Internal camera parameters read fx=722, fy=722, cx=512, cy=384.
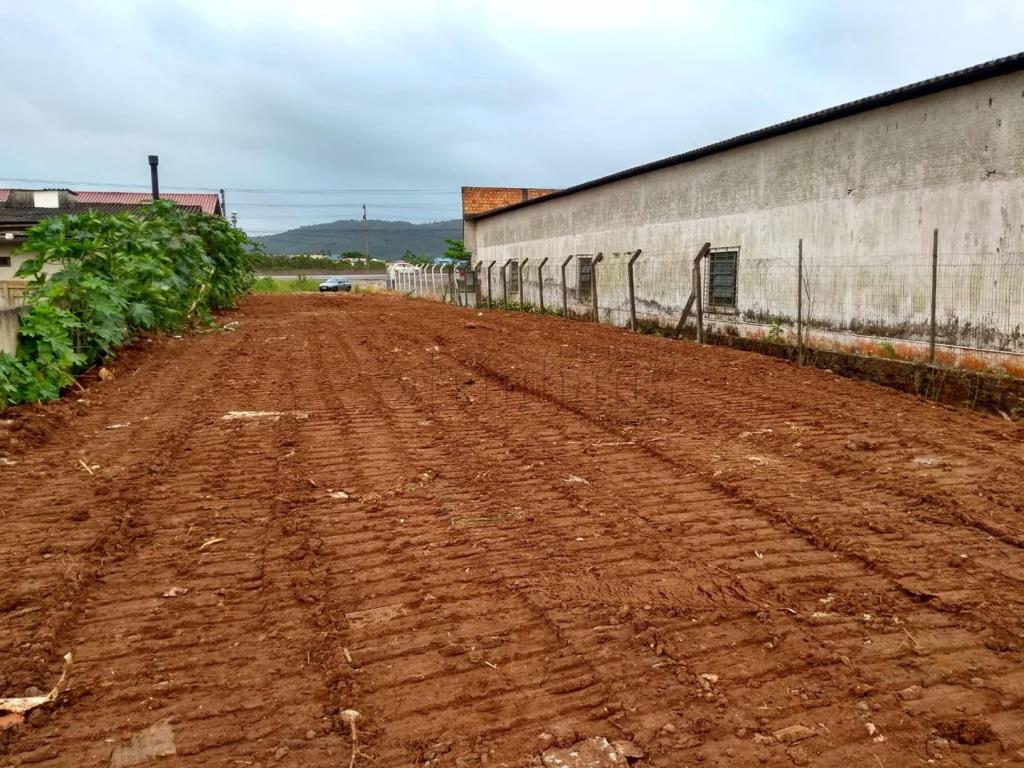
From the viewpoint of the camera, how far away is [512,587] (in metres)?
3.26

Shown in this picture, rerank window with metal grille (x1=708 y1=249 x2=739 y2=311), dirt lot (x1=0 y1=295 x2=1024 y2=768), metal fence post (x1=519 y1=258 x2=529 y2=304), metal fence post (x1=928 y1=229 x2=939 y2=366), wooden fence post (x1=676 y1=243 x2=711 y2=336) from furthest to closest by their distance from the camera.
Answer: metal fence post (x1=519 y1=258 x2=529 y2=304) → window with metal grille (x1=708 y1=249 x2=739 y2=311) → wooden fence post (x1=676 y1=243 x2=711 y2=336) → metal fence post (x1=928 y1=229 x2=939 y2=366) → dirt lot (x1=0 y1=295 x2=1024 y2=768)

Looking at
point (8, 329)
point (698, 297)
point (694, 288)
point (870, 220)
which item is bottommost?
point (8, 329)

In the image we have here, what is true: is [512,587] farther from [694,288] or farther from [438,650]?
[694,288]

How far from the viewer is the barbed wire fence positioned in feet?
27.8

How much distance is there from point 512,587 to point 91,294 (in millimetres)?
8621

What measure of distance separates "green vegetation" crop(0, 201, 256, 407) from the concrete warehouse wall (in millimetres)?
10235

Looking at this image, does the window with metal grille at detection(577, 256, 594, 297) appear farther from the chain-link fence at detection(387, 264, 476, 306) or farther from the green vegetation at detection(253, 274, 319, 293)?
the green vegetation at detection(253, 274, 319, 293)

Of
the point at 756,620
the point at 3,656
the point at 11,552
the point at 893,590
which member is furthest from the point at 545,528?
the point at 11,552

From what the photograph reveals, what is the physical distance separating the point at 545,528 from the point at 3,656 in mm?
2446

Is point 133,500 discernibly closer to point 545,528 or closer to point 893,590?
point 545,528

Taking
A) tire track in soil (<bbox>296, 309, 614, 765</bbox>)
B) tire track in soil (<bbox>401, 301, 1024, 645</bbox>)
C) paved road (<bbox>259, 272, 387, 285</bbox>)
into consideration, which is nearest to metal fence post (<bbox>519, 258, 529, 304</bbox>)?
tire track in soil (<bbox>401, 301, 1024, 645</bbox>)

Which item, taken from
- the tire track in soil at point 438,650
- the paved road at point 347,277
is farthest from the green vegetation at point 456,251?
the tire track in soil at point 438,650

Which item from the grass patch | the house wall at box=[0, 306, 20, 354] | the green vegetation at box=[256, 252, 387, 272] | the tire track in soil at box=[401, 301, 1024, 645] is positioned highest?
the green vegetation at box=[256, 252, 387, 272]

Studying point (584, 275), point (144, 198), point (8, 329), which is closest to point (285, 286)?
point (144, 198)
